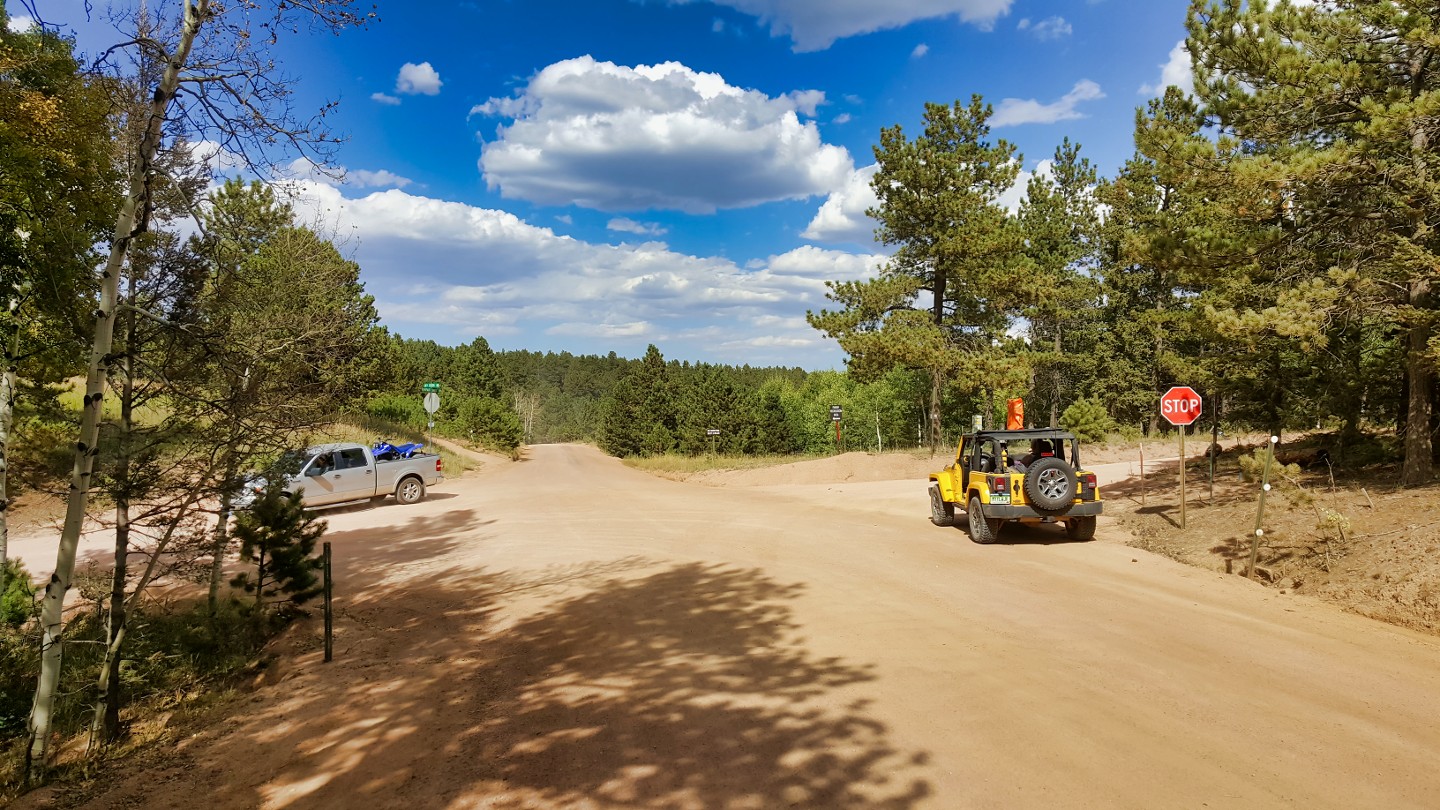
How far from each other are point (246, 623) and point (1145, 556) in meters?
12.4

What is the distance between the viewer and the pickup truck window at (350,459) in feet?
58.2

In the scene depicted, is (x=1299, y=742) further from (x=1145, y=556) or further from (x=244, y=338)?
(x=244, y=338)

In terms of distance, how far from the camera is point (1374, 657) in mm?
6055

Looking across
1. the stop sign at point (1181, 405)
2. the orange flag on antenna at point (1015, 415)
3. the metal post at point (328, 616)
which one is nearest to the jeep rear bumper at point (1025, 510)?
the stop sign at point (1181, 405)

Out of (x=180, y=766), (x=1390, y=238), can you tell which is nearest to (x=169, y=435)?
(x=180, y=766)

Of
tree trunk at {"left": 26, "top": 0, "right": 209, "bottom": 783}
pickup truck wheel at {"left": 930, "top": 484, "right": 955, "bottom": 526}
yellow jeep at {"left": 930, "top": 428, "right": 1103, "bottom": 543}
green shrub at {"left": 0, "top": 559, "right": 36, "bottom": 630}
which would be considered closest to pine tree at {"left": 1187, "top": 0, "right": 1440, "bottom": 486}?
yellow jeep at {"left": 930, "top": 428, "right": 1103, "bottom": 543}

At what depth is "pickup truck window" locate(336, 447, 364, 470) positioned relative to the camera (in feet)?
58.2

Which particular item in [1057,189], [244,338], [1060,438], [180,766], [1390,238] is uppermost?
[1057,189]

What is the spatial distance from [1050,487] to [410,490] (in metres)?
16.5

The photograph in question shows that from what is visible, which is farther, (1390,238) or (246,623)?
(1390,238)

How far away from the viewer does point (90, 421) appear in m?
5.01

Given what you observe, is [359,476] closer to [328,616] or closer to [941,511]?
[328,616]

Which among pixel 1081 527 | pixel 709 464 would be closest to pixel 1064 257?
pixel 709 464

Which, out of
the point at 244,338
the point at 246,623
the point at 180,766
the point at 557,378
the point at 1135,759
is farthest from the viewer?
the point at 557,378
